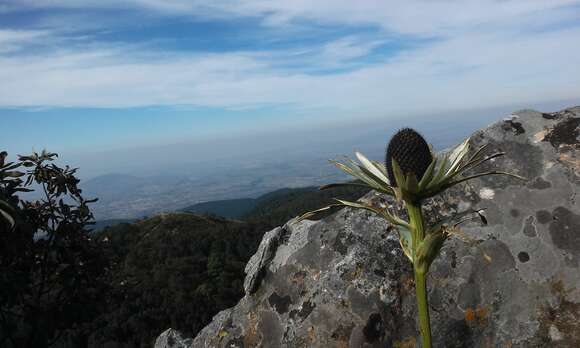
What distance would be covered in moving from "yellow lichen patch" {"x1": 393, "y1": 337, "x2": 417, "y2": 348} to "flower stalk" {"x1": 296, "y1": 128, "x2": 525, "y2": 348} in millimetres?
2489

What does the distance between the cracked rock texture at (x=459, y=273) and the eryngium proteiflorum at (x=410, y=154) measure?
2.17 m

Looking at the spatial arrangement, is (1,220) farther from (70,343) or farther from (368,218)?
(368,218)

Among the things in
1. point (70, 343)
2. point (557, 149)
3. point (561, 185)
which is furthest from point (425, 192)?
point (70, 343)

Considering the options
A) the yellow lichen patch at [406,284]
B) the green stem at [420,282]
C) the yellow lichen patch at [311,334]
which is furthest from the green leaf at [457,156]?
the yellow lichen patch at [311,334]

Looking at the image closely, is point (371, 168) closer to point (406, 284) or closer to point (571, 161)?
point (406, 284)

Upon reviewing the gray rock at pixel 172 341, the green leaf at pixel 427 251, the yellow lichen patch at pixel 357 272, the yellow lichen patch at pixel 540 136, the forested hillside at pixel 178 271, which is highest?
the yellow lichen patch at pixel 540 136

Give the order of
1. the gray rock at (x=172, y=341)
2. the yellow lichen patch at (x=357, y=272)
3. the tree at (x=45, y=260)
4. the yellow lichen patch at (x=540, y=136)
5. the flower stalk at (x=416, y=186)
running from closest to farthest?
1. the flower stalk at (x=416, y=186)
2. the tree at (x=45, y=260)
3. the yellow lichen patch at (x=357, y=272)
4. the yellow lichen patch at (x=540, y=136)
5. the gray rock at (x=172, y=341)

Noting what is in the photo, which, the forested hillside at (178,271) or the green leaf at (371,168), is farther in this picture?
the forested hillside at (178,271)

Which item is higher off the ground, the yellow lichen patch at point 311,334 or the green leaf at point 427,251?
the green leaf at point 427,251

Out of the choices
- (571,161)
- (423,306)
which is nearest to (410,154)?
(423,306)

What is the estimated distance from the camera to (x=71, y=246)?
636cm

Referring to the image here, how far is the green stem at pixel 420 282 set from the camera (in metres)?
3.21

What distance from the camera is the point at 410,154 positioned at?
11.6 ft

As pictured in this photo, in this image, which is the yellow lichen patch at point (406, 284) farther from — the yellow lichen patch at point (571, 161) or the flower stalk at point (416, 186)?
the yellow lichen patch at point (571, 161)
